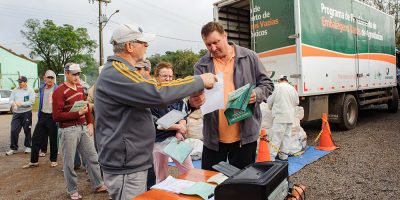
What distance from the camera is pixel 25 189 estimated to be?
534cm

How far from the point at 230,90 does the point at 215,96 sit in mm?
430

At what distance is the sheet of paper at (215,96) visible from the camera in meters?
2.29

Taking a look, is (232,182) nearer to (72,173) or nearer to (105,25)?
(72,173)

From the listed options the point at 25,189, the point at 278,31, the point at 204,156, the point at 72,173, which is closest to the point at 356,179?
the point at 204,156

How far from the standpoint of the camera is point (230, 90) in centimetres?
276

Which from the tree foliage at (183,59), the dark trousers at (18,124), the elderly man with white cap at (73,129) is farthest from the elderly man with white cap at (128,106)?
the tree foliage at (183,59)

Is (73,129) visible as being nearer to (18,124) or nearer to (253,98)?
(253,98)

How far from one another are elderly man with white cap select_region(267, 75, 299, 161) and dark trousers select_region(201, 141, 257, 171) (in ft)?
11.3

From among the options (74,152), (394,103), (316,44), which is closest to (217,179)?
(74,152)

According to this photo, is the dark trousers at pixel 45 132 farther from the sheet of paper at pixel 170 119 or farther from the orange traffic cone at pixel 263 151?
the sheet of paper at pixel 170 119

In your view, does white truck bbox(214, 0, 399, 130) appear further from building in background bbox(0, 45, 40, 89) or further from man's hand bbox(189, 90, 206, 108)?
building in background bbox(0, 45, 40, 89)

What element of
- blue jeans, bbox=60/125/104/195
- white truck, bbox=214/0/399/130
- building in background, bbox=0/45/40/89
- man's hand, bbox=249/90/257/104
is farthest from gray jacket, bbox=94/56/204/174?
building in background, bbox=0/45/40/89

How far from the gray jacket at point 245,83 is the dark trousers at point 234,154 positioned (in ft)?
0.21

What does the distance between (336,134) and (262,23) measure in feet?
11.2
